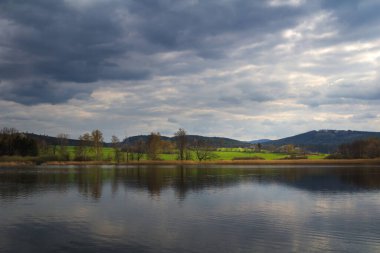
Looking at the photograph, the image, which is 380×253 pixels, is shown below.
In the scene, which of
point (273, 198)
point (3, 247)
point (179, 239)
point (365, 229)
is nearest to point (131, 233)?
point (179, 239)

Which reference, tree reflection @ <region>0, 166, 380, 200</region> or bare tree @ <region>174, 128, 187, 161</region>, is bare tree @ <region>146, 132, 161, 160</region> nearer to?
bare tree @ <region>174, 128, 187, 161</region>

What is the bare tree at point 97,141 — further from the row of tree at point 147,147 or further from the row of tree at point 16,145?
the row of tree at point 16,145

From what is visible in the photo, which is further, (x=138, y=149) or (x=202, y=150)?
(x=138, y=149)

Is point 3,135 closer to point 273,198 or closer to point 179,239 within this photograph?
point 273,198

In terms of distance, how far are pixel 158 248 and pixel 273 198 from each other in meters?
23.6

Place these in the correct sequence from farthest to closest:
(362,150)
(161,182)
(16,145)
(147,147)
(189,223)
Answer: (362,150) → (147,147) → (16,145) → (161,182) → (189,223)

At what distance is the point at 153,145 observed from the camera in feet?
488

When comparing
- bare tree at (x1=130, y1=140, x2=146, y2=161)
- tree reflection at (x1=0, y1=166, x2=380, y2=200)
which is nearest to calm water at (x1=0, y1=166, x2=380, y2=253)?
tree reflection at (x1=0, y1=166, x2=380, y2=200)

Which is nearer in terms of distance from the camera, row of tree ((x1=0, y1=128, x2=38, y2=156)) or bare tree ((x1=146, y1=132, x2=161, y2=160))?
row of tree ((x1=0, y1=128, x2=38, y2=156))

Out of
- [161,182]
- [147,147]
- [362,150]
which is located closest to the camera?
[161,182]

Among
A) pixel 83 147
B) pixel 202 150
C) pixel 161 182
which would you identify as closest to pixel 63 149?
pixel 83 147

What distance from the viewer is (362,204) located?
35.3 m

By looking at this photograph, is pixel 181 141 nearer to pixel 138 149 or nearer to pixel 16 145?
pixel 138 149

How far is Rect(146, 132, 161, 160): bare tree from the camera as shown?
14875 centimetres
